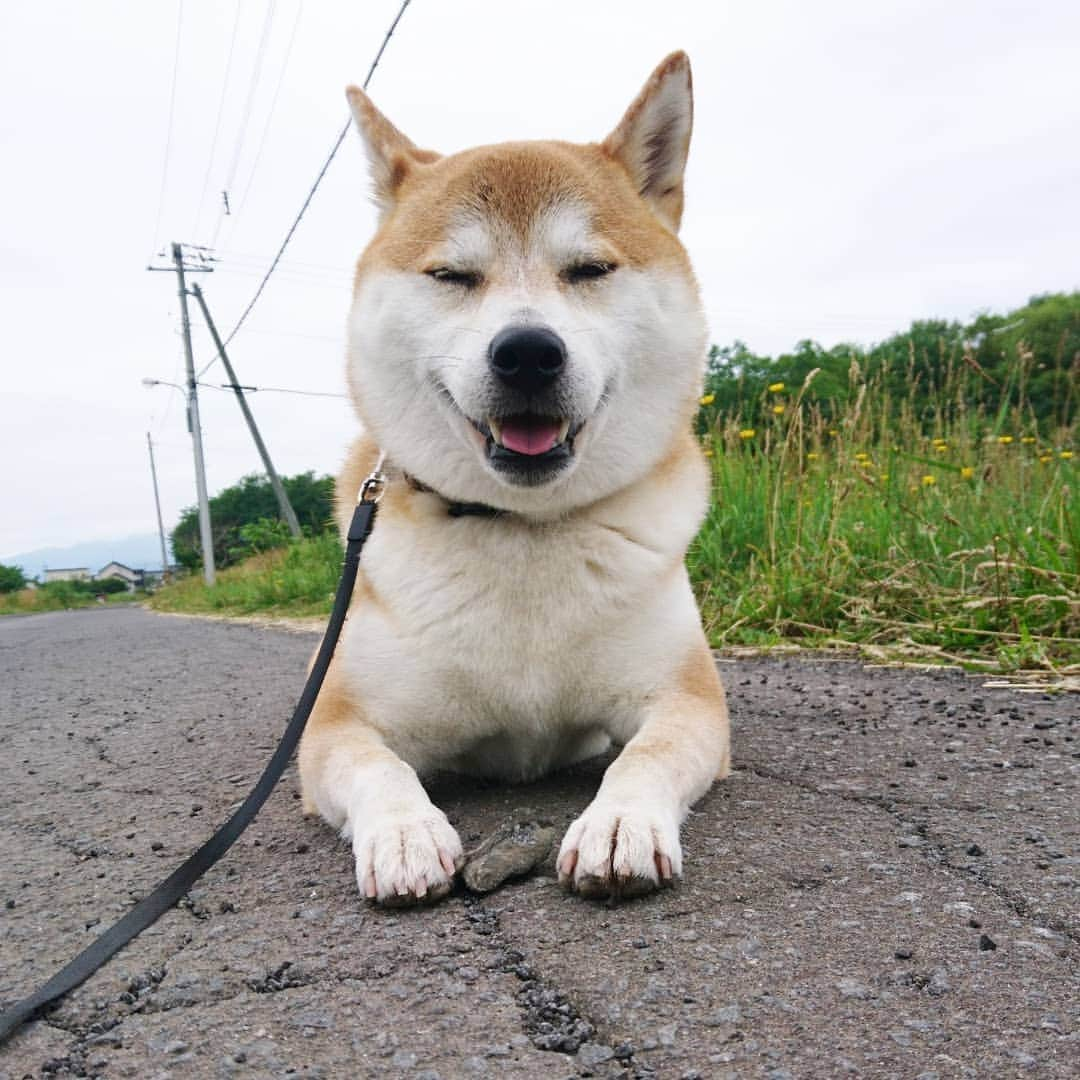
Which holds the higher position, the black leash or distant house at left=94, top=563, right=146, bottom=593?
the black leash

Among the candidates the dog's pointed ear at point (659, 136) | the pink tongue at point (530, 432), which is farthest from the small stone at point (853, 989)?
the dog's pointed ear at point (659, 136)

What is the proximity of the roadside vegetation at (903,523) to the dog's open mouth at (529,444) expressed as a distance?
2171 mm

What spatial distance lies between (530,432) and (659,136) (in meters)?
1.06

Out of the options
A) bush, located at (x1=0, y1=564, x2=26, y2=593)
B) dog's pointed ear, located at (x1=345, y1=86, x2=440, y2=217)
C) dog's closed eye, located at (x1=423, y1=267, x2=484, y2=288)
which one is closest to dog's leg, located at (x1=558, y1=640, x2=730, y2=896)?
dog's closed eye, located at (x1=423, y1=267, x2=484, y2=288)

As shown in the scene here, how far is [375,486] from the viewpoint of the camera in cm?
232

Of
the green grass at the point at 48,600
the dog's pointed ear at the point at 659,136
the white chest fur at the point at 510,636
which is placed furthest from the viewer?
the green grass at the point at 48,600

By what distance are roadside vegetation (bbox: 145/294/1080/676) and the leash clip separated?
2.36 metres

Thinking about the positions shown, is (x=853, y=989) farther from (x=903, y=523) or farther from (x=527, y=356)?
(x=903, y=523)

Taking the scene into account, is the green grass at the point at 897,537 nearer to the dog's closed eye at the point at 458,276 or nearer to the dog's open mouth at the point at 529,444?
the dog's open mouth at the point at 529,444

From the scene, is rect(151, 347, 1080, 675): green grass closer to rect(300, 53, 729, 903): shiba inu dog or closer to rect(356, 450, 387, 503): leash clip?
rect(300, 53, 729, 903): shiba inu dog

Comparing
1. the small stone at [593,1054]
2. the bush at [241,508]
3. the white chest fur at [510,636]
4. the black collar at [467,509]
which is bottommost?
the bush at [241,508]

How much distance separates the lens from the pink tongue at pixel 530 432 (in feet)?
6.54

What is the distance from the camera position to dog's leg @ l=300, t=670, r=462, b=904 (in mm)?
1524

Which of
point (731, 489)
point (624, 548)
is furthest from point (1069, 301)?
point (624, 548)
